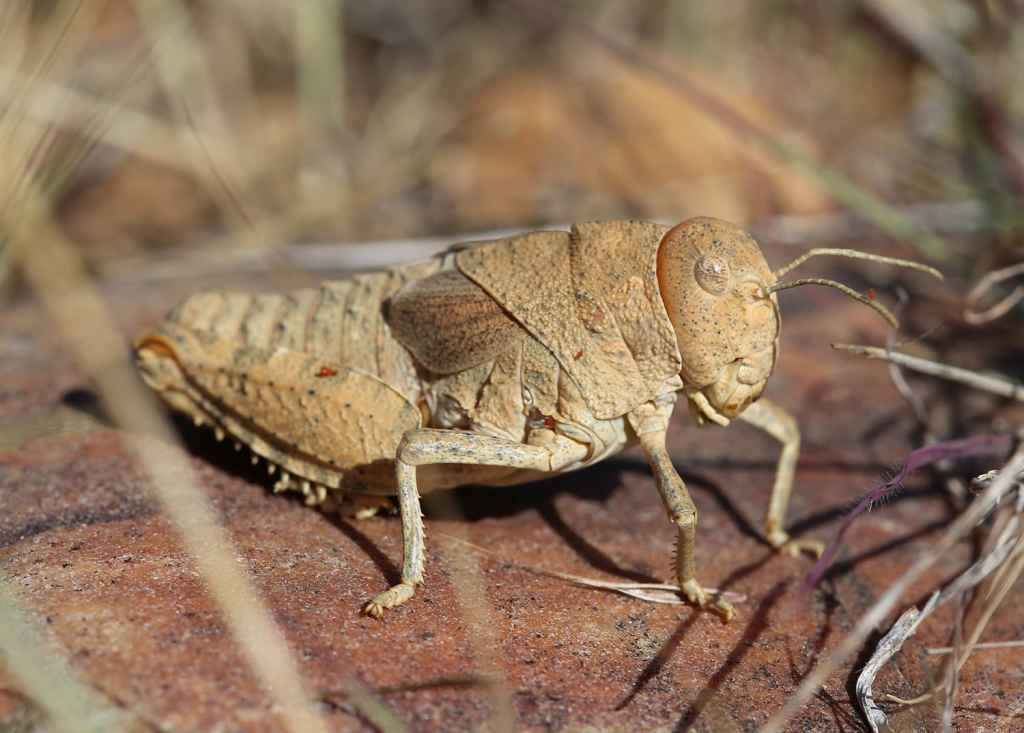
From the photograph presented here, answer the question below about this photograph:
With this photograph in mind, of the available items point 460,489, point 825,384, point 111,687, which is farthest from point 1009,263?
point 111,687

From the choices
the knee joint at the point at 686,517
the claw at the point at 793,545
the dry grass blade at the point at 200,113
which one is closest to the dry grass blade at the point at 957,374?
the claw at the point at 793,545

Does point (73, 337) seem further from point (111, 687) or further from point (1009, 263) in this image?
point (1009, 263)

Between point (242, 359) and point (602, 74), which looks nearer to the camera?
point (242, 359)

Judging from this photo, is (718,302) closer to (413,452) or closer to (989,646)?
(413,452)

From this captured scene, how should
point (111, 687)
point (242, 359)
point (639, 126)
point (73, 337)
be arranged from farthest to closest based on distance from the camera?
point (639, 126), point (73, 337), point (242, 359), point (111, 687)

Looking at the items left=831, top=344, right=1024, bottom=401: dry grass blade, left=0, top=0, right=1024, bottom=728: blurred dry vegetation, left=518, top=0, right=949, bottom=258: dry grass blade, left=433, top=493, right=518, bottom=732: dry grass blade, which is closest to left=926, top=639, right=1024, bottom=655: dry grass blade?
left=831, top=344, right=1024, bottom=401: dry grass blade

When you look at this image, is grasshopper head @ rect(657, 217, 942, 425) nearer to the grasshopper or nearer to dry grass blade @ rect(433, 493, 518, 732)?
the grasshopper

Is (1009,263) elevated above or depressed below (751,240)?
below
